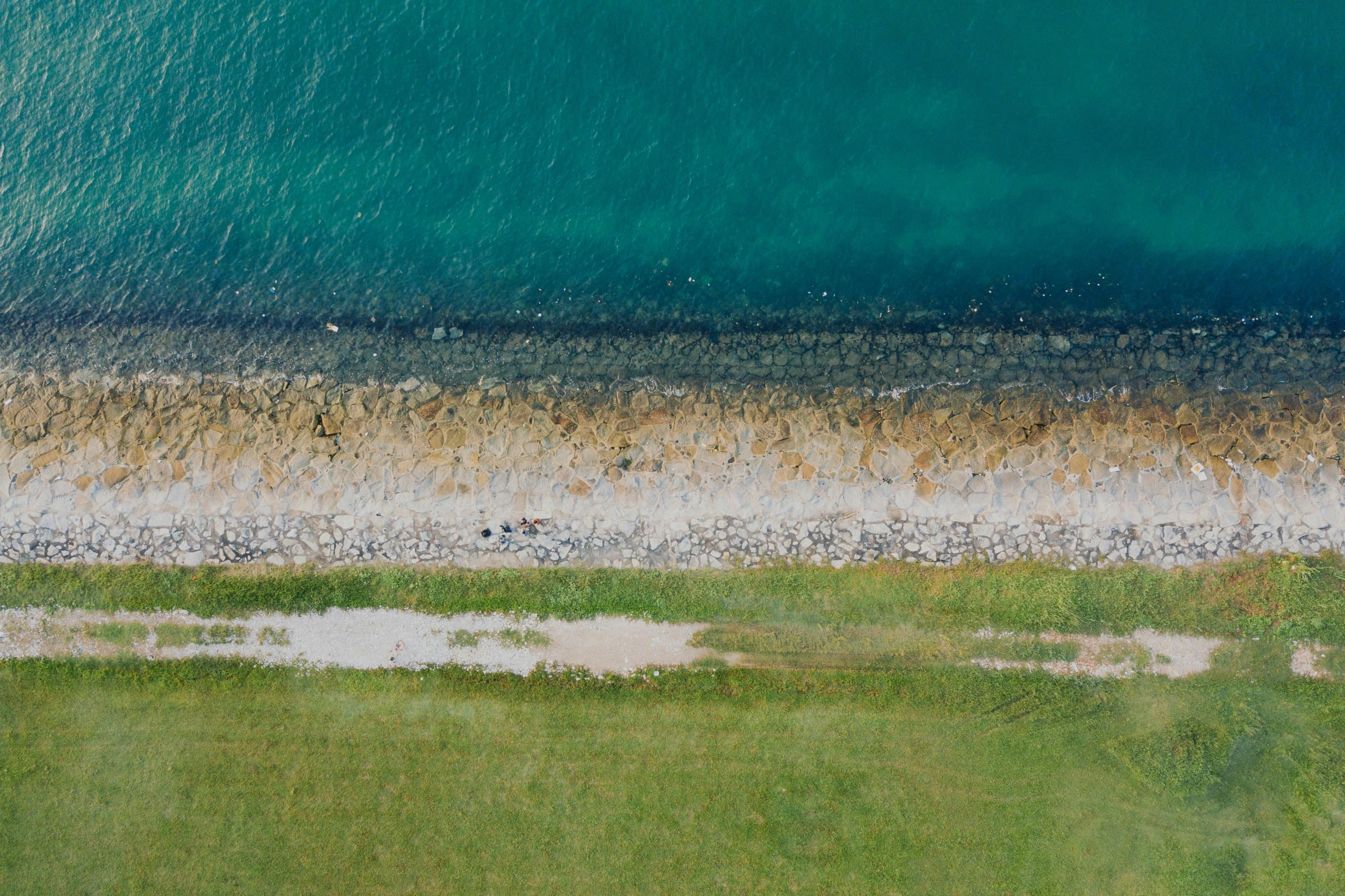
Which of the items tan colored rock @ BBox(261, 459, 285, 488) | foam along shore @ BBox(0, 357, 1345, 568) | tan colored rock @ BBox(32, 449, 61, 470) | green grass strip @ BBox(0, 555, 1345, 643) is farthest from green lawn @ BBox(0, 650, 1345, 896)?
tan colored rock @ BBox(32, 449, 61, 470)

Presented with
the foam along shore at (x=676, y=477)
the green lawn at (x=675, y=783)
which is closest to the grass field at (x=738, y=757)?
the green lawn at (x=675, y=783)

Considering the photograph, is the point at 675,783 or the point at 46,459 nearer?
the point at 675,783

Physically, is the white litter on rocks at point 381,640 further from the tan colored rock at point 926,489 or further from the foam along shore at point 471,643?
the tan colored rock at point 926,489

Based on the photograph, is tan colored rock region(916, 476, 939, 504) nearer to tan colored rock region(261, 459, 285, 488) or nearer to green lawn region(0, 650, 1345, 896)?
green lawn region(0, 650, 1345, 896)

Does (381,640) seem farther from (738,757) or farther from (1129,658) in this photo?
(1129,658)

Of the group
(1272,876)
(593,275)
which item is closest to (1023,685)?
(1272,876)

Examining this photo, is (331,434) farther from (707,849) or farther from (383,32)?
(707,849)

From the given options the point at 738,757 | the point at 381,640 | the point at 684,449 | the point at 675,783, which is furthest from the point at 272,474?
the point at 738,757
